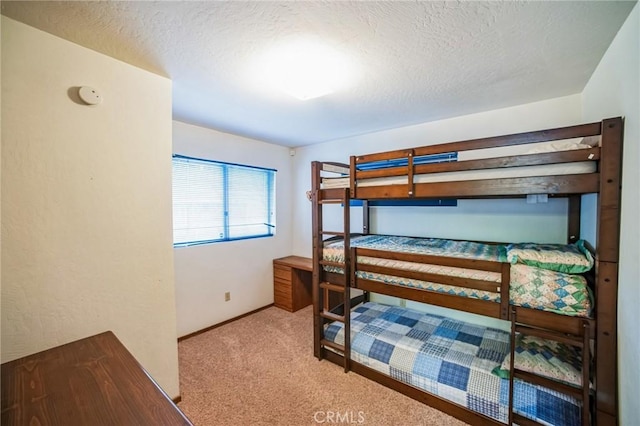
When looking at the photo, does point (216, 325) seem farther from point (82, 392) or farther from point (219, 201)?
point (82, 392)

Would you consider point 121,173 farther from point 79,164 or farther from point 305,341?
point 305,341

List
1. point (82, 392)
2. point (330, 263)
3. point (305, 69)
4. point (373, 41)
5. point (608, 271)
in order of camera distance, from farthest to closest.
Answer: point (330, 263), point (305, 69), point (373, 41), point (608, 271), point (82, 392)

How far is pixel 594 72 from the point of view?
5.62ft

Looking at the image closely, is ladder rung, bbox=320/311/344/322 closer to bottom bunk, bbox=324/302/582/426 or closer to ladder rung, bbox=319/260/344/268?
bottom bunk, bbox=324/302/582/426

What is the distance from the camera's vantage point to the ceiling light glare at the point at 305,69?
1.48 m

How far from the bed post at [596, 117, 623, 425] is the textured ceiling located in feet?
1.91

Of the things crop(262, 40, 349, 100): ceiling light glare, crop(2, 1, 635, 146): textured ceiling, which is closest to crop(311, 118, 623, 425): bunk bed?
crop(2, 1, 635, 146): textured ceiling

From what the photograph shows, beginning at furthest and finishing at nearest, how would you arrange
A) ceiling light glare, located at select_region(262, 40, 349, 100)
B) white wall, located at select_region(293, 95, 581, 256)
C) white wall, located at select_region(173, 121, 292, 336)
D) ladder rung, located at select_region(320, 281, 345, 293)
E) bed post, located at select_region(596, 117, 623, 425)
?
white wall, located at select_region(173, 121, 292, 336), ladder rung, located at select_region(320, 281, 345, 293), white wall, located at select_region(293, 95, 581, 256), ceiling light glare, located at select_region(262, 40, 349, 100), bed post, located at select_region(596, 117, 623, 425)

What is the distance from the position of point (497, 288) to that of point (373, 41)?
5.40 feet

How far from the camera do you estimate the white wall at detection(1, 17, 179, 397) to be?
1276mm

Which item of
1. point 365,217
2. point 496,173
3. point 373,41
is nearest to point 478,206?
point 496,173

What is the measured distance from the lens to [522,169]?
4.94 ft

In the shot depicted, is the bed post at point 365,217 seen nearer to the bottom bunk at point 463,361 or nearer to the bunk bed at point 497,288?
the bunk bed at point 497,288

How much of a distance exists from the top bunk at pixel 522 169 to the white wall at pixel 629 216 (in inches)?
3.5
